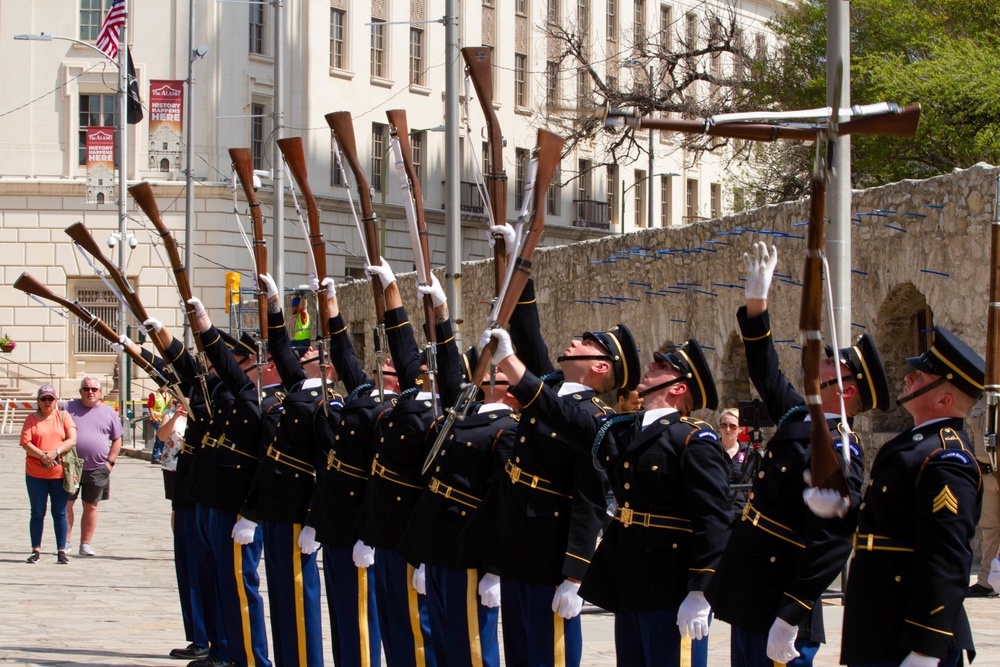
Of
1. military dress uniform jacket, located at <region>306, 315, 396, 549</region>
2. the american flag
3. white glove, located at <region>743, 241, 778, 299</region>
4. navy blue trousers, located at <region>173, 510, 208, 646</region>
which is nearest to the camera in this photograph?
white glove, located at <region>743, 241, 778, 299</region>

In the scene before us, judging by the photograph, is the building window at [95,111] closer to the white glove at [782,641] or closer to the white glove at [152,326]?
the white glove at [152,326]

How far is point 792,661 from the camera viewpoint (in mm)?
5074

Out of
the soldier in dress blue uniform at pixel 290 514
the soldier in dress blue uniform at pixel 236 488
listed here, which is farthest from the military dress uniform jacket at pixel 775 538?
the soldier in dress blue uniform at pixel 236 488

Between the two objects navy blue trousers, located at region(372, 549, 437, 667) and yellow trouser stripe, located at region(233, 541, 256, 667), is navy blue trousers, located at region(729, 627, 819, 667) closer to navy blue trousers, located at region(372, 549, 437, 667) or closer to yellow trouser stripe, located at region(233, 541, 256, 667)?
navy blue trousers, located at region(372, 549, 437, 667)

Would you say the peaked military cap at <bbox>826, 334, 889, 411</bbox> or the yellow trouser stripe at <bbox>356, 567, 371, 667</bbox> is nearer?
the peaked military cap at <bbox>826, 334, 889, 411</bbox>

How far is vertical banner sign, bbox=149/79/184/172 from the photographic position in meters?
28.5

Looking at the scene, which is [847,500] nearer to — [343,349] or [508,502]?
[508,502]

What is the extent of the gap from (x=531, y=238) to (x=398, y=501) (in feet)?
6.06

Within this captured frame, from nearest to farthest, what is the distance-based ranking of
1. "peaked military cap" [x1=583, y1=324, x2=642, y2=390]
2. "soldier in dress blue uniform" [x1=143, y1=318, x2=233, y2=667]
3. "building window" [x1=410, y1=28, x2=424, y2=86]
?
"peaked military cap" [x1=583, y1=324, x2=642, y2=390], "soldier in dress blue uniform" [x1=143, y1=318, x2=233, y2=667], "building window" [x1=410, y1=28, x2=424, y2=86]

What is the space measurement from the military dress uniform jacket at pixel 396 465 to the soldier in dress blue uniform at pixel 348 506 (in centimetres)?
23

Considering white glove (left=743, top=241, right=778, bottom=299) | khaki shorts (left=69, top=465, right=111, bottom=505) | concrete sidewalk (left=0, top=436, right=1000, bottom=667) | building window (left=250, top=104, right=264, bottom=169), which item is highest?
building window (left=250, top=104, right=264, bottom=169)

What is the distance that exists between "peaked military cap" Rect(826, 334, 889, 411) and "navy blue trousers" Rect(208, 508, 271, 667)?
4.00 m

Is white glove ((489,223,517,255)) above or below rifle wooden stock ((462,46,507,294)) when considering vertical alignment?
below

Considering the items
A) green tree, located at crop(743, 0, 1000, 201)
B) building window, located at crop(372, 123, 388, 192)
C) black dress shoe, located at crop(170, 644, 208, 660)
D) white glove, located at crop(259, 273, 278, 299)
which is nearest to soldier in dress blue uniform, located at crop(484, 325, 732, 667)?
white glove, located at crop(259, 273, 278, 299)
